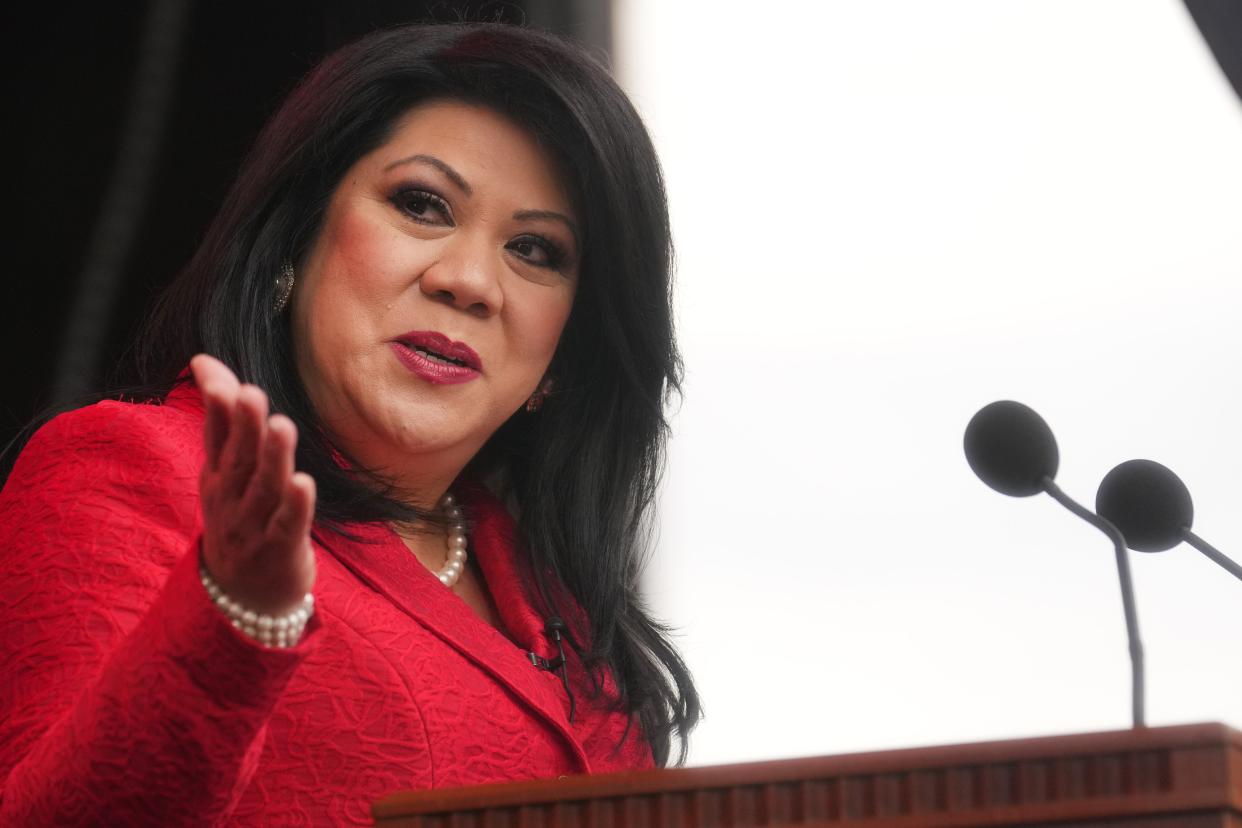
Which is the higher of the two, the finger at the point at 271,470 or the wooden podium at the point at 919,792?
the finger at the point at 271,470

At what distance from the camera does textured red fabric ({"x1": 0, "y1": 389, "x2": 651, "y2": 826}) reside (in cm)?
92

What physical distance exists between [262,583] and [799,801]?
0.31m

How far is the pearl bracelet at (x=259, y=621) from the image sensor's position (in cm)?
89

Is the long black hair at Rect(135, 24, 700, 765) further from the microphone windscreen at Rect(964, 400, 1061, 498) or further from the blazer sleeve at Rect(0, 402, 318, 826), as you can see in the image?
the microphone windscreen at Rect(964, 400, 1061, 498)

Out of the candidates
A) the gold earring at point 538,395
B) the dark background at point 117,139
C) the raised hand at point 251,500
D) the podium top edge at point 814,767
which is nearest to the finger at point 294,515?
the raised hand at point 251,500

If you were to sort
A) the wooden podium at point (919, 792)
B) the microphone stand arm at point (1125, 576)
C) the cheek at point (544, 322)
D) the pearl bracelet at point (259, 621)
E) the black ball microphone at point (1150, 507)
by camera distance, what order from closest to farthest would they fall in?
the wooden podium at point (919, 792) → the pearl bracelet at point (259, 621) → the microphone stand arm at point (1125, 576) → the black ball microphone at point (1150, 507) → the cheek at point (544, 322)

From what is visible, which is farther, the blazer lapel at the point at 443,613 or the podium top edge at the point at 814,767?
the blazer lapel at the point at 443,613

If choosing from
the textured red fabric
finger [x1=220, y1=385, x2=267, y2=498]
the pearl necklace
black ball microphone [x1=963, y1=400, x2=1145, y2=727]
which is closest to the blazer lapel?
the textured red fabric

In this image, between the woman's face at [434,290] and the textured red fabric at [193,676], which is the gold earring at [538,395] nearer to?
the woman's face at [434,290]

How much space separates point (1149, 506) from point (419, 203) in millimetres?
789

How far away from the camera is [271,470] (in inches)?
32.0

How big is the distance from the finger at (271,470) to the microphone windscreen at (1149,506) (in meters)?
0.67

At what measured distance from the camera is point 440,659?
1.38 meters

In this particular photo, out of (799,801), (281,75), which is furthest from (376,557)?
(281,75)
